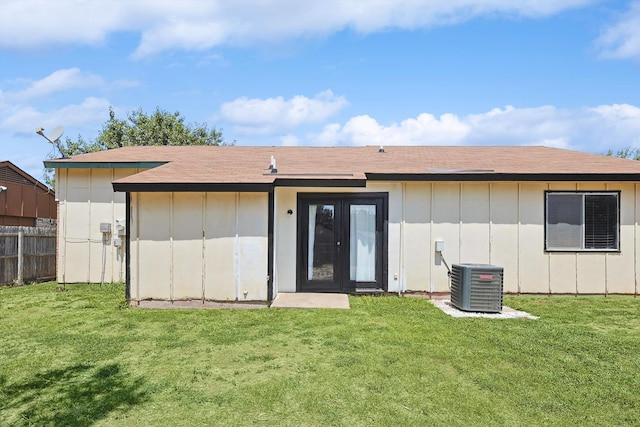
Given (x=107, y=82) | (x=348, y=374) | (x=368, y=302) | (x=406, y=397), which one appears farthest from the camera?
(x=107, y=82)

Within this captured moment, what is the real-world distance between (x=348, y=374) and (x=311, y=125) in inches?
880

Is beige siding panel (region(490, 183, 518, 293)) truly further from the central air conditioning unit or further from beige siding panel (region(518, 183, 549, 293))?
the central air conditioning unit

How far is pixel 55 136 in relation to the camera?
431 inches

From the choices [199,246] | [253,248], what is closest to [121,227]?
[199,246]

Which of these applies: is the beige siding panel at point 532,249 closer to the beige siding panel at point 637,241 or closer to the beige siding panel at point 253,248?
the beige siding panel at point 637,241

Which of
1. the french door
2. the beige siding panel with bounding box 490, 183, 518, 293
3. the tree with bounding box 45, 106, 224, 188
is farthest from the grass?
the tree with bounding box 45, 106, 224, 188

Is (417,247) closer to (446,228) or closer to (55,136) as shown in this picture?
(446,228)

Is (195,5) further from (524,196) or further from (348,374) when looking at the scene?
(348,374)

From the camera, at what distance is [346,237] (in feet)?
27.8

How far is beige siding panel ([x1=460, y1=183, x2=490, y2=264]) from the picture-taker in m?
8.37

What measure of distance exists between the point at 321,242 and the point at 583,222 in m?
5.55

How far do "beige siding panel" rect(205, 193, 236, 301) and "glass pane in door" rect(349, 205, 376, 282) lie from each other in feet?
8.42

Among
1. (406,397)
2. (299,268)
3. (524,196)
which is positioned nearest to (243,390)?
(406,397)

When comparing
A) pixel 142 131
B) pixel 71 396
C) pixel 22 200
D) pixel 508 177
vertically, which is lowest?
pixel 71 396
